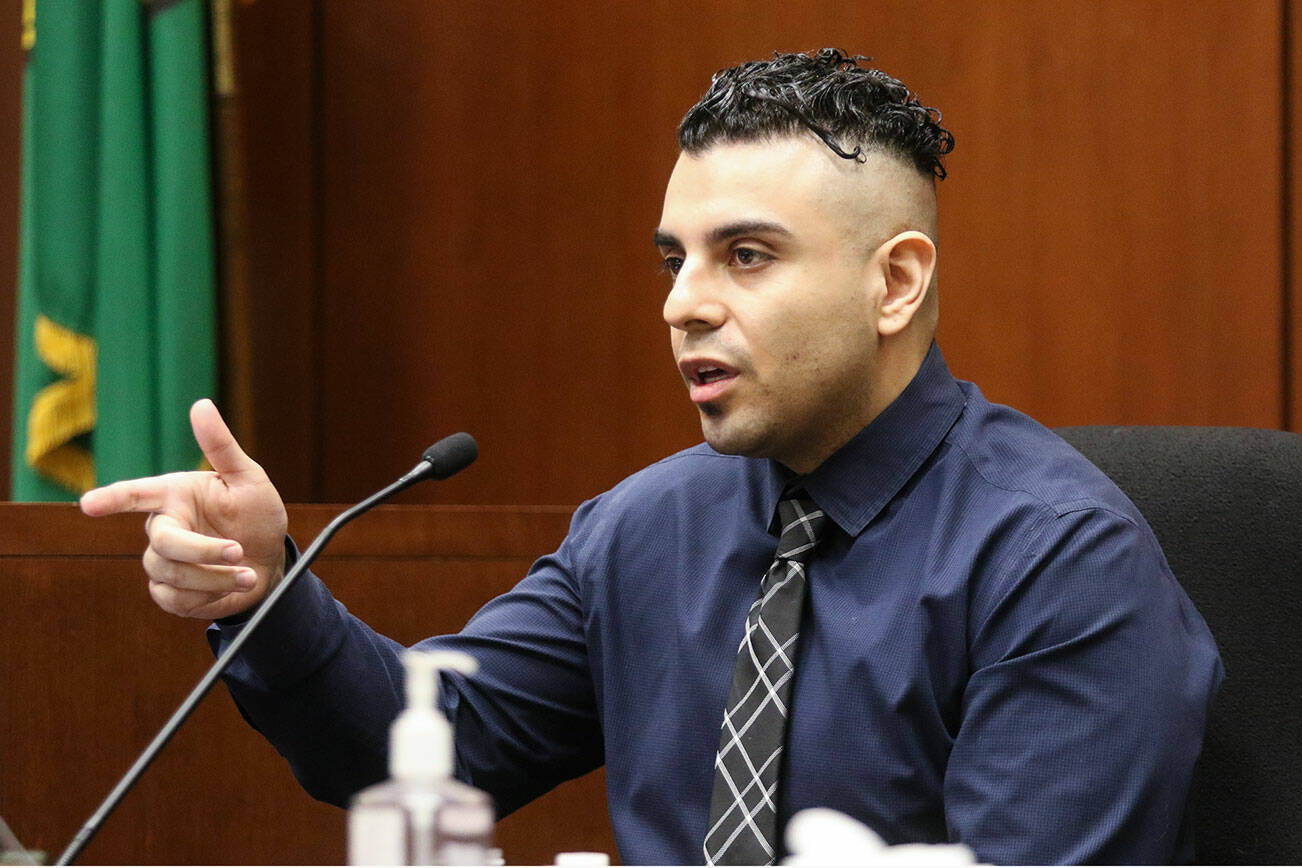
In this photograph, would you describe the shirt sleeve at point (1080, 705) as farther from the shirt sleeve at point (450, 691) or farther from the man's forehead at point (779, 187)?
the shirt sleeve at point (450, 691)

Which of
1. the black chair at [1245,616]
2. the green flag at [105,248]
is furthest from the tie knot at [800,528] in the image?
the green flag at [105,248]

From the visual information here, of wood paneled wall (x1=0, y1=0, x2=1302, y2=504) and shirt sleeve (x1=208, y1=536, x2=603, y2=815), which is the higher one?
wood paneled wall (x1=0, y1=0, x2=1302, y2=504)

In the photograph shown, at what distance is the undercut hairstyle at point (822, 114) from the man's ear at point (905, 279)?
0.27 ft

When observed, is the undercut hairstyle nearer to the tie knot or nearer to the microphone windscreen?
the tie knot

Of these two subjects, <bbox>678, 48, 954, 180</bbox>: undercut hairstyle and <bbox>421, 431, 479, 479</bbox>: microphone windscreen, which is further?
<bbox>678, 48, 954, 180</bbox>: undercut hairstyle

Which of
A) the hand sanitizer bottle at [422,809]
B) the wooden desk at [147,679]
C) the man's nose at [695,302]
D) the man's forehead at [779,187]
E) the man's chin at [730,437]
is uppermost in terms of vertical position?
the man's forehead at [779,187]

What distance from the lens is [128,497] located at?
3.10 ft

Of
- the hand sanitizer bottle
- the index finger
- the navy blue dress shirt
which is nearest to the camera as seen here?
the hand sanitizer bottle

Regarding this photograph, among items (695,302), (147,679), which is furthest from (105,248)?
(695,302)

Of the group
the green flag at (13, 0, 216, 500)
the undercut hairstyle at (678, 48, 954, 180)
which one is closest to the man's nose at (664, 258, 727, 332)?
the undercut hairstyle at (678, 48, 954, 180)

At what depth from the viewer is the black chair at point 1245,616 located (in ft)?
3.77

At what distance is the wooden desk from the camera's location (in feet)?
5.16

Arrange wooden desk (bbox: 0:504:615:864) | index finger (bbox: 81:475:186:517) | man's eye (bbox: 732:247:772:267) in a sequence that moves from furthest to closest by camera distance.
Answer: wooden desk (bbox: 0:504:615:864) → man's eye (bbox: 732:247:772:267) → index finger (bbox: 81:475:186:517)

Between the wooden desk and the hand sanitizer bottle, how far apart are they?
101cm
